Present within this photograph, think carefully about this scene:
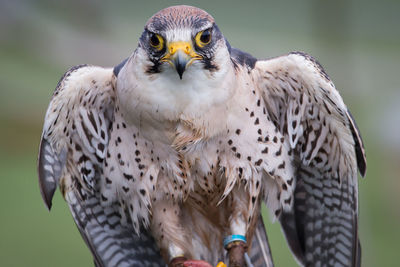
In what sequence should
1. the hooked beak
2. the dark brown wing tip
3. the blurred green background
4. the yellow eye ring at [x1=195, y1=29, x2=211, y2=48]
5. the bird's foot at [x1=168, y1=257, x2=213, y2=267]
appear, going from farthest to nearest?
the blurred green background → the bird's foot at [x1=168, y1=257, x2=213, y2=267] → the dark brown wing tip → the yellow eye ring at [x1=195, y1=29, x2=211, y2=48] → the hooked beak

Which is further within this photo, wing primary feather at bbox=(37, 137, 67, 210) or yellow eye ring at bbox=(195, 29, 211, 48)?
wing primary feather at bbox=(37, 137, 67, 210)

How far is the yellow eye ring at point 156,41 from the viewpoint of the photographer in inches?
83.4

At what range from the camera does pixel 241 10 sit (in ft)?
28.5

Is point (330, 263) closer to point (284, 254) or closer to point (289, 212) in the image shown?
point (289, 212)

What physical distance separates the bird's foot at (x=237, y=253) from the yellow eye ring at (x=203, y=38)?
94 centimetres

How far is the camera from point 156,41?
2.14 metres

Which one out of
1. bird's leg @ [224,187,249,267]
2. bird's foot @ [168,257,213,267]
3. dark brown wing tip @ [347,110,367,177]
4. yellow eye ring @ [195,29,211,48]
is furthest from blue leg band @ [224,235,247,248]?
yellow eye ring @ [195,29,211,48]

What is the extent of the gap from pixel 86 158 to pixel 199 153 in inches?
23.1

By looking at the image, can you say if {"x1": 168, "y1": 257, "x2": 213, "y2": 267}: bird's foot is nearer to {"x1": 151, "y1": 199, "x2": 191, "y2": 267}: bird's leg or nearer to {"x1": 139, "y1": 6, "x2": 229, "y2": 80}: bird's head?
{"x1": 151, "y1": 199, "x2": 191, "y2": 267}: bird's leg

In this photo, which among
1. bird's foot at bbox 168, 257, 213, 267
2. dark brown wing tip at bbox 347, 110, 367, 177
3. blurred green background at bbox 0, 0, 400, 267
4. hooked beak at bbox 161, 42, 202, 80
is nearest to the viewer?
hooked beak at bbox 161, 42, 202, 80

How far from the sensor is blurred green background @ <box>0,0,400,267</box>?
5930mm

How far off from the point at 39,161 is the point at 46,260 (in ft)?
10.2

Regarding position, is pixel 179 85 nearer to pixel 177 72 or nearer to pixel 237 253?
pixel 177 72

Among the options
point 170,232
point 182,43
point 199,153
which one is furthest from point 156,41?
point 170,232
